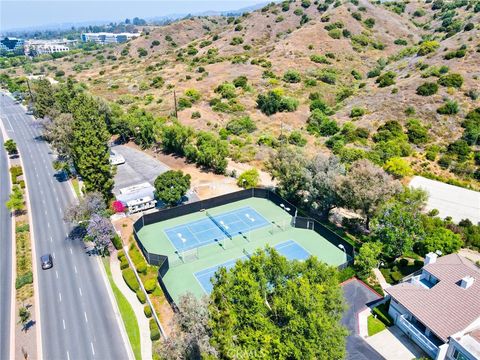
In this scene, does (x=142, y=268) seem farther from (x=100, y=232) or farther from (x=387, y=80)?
(x=387, y=80)

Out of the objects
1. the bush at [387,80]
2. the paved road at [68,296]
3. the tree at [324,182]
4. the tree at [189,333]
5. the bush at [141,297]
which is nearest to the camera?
the tree at [189,333]

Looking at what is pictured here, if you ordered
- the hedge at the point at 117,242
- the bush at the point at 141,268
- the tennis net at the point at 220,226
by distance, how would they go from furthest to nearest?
the tennis net at the point at 220,226 → the hedge at the point at 117,242 → the bush at the point at 141,268

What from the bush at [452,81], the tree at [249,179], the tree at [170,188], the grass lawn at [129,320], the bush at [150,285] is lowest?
the grass lawn at [129,320]

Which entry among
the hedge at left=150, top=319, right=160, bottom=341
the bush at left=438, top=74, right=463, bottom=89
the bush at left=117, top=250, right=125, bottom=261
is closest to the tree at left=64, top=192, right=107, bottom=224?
the bush at left=117, top=250, right=125, bottom=261

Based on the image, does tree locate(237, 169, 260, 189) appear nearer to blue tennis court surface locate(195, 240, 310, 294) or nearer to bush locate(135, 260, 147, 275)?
blue tennis court surface locate(195, 240, 310, 294)

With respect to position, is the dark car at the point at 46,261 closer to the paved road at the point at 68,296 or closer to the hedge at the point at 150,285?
the paved road at the point at 68,296

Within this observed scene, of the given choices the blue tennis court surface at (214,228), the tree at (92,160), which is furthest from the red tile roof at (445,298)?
the tree at (92,160)
